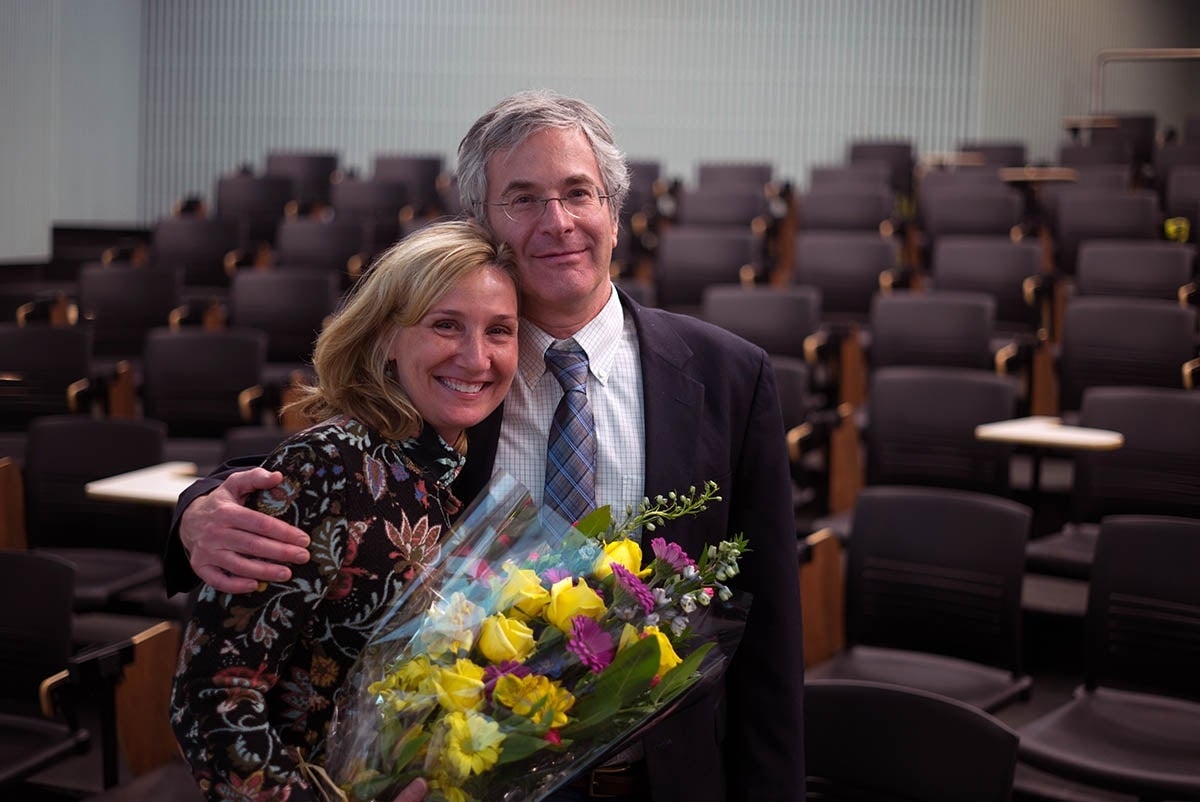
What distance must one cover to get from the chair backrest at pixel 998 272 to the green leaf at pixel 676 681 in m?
5.25

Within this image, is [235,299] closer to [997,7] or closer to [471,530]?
[471,530]

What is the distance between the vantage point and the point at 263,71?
11.4 meters

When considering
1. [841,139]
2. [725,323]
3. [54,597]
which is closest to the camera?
[54,597]

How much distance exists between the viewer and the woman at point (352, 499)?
1.34m

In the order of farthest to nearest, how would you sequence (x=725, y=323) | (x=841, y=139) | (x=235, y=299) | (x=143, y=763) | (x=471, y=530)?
(x=841, y=139), (x=235, y=299), (x=725, y=323), (x=143, y=763), (x=471, y=530)

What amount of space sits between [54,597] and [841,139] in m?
9.14

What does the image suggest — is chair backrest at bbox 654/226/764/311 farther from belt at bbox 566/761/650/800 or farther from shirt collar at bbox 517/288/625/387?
belt at bbox 566/761/650/800

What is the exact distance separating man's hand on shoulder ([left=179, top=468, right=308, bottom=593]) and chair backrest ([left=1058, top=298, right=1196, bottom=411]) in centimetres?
423

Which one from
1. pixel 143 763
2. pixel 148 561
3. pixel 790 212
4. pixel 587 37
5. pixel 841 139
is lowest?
Result: pixel 143 763

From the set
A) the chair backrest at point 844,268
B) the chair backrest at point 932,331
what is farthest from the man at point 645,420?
the chair backrest at point 844,268

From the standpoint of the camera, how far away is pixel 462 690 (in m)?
1.22

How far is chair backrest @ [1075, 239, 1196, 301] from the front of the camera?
595cm

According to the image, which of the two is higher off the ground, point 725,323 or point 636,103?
point 636,103

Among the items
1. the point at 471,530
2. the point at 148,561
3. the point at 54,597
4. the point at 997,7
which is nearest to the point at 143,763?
the point at 54,597
